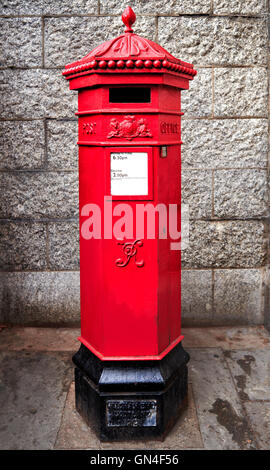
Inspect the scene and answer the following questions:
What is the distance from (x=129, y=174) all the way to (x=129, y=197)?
123 millimetres

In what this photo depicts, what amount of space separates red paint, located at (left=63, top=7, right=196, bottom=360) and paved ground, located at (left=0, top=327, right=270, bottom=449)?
0.51 meters

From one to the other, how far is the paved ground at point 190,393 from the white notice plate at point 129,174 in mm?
1456

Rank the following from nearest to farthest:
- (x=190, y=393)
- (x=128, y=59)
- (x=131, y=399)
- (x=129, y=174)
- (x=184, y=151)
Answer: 1. (x=128, y=59)
2. (x=129, y=174)
3. (x=131, y=399)
4. (x=190, y=393)
5. (x=184, y=151)

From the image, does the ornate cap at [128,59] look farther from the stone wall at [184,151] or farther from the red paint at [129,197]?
the stone wall at [184,151]

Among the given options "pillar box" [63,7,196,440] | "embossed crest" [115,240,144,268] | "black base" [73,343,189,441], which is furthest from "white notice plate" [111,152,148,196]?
"black base" [73,343,189,441]

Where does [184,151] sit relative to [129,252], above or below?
above

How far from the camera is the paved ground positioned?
2.76 meters

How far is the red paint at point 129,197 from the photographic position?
2455 millimetres

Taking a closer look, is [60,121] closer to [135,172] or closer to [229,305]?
[135,172]

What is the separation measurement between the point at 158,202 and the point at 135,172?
0.69 feet

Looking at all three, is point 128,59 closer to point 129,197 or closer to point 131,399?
point 129,197

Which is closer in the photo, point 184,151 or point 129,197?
point 129,197

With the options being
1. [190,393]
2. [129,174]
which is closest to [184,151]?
[129,174]

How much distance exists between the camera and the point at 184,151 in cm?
427
